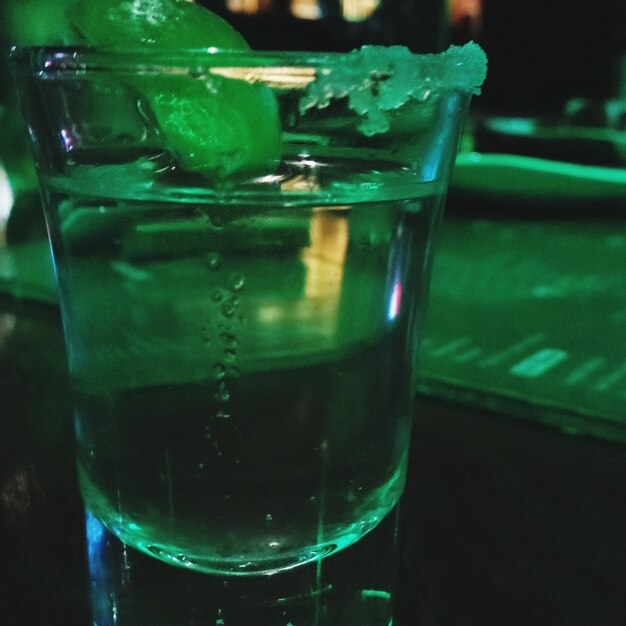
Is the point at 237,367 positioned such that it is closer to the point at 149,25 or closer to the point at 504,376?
the point at 149,25

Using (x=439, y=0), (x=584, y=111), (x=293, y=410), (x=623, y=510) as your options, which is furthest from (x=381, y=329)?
(x=584, y=111)

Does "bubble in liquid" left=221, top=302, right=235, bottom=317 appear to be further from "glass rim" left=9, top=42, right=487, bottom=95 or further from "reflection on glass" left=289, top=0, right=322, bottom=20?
"reflection on glass" left=289, top=0, right=322, bottom=20

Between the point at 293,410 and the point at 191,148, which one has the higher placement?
the point at 191,148

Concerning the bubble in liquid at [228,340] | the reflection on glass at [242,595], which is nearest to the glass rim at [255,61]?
the bubble in liquid at [228,340]

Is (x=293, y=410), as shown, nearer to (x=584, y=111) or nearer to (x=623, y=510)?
(x=623, y=510)

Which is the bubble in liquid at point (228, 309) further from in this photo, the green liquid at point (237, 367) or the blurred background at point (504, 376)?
the blurred background at point (504, 376)

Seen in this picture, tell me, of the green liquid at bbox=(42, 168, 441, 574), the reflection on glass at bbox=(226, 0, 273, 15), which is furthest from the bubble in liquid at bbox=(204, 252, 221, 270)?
the reflection on glass at bbox=(226, 0, 273, 15)

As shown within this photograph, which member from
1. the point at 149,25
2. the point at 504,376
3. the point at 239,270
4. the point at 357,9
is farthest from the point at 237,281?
the point at 357,9
